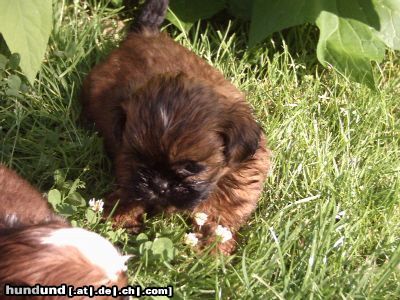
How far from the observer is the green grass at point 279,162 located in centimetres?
277

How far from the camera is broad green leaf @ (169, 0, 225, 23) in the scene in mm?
4035

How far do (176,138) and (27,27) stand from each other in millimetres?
798

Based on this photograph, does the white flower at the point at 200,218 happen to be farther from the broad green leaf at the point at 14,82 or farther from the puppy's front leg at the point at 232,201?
the broad green leaf at the point at 14,82

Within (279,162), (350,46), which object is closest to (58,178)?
(279,162)

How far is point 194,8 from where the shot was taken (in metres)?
4.07

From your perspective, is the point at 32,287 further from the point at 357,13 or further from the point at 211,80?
the point at 357,13

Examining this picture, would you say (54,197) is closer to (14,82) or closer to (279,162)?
(14,82)

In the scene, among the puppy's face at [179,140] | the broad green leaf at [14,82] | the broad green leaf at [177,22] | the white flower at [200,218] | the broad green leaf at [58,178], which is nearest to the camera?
the puppy's face at [179,140]

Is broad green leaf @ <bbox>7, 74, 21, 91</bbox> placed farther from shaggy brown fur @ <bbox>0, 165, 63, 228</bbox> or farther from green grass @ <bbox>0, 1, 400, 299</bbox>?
shaggy brown fur @ <bbox>0, 165, 63, 228</bbox>

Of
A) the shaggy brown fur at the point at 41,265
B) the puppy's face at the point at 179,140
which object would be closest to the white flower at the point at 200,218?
the puppy's face at the point at 179,140

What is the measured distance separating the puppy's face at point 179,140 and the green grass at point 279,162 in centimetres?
28

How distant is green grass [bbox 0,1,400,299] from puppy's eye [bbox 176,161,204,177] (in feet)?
1.20

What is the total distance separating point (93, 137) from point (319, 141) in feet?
3.68

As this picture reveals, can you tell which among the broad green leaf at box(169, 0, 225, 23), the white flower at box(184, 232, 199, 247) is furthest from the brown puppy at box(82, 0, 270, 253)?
the broad green leaf at box(169, 0, 225, 23)
